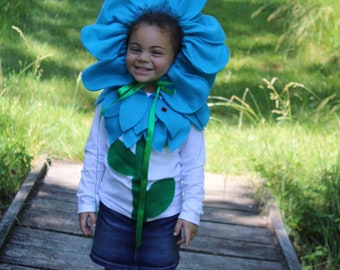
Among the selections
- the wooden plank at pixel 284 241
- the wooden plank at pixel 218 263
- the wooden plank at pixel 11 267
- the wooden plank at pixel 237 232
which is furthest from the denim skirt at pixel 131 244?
Answer: the wooden plank at pixel 237 232

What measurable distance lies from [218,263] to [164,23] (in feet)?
6.35

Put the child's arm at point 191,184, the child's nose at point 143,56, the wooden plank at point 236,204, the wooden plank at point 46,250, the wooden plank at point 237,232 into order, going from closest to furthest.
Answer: the child's nose at point 143,56 < the child's arm at point 191,184 < the wooden plank at point 46,250 < the wooden plank at point 237,232 < the wooden plank at point 236,204

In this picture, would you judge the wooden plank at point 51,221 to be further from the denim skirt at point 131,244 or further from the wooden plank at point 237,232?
the denim skirt at point 131,244

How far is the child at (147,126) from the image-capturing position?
292cm

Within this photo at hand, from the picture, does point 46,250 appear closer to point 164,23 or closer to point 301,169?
point 164,23

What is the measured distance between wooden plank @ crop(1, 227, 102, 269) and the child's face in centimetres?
162

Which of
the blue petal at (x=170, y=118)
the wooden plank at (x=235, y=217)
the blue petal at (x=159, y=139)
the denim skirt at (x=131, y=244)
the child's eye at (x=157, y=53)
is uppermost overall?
the child's eye at (x=157, y=53)

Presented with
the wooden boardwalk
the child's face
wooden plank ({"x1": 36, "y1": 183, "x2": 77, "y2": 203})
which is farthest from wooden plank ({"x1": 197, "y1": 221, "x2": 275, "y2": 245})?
the child's face

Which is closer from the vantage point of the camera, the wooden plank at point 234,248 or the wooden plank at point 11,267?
the wooden plank at point 11,267

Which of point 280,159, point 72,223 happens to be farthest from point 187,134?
point 280,159

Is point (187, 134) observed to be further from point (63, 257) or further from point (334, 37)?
point (334, 37)

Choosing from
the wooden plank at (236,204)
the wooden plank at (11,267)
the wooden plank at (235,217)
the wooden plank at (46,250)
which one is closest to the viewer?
the wooden plank at (11,267)

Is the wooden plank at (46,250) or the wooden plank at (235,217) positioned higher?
the wooden plank at (235,217)

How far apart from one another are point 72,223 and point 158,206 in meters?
1.87
